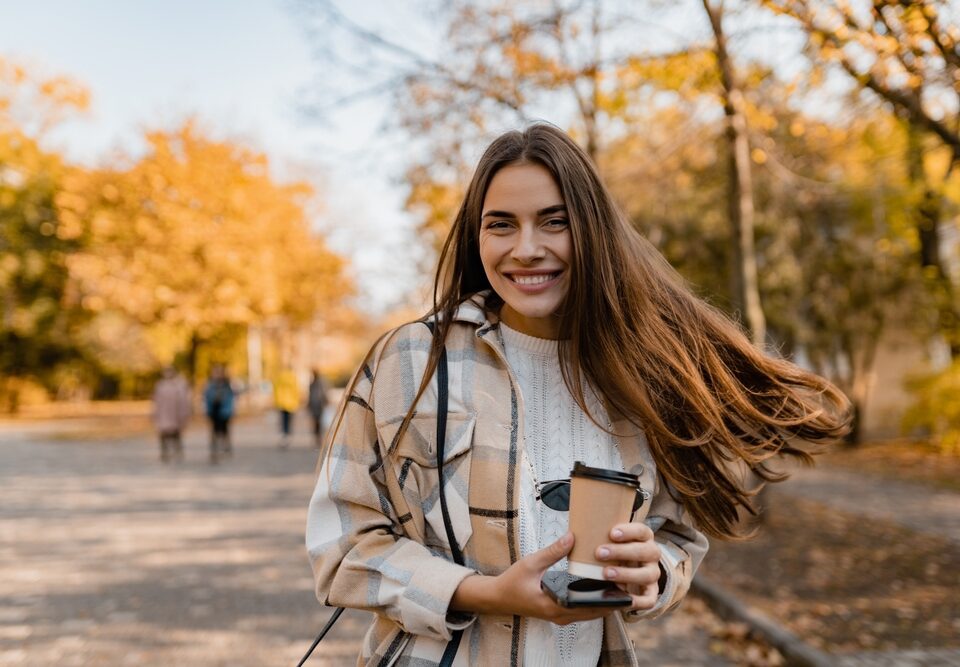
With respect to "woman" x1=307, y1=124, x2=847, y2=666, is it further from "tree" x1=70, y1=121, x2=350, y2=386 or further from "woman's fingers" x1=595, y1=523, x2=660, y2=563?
"tree" x1=70, y1=121, x2=350, y2=386

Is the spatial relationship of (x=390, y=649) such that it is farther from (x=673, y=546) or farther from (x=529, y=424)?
(x=673, y=546)

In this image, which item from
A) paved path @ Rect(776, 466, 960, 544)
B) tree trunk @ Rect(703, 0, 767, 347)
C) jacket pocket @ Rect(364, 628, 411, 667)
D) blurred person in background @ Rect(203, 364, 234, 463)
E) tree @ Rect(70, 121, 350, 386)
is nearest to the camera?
jacket pocket @ Rect(364, 628, 411, 667)

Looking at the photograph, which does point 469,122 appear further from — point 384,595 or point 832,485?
point 384,595

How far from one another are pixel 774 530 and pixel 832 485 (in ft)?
16.7

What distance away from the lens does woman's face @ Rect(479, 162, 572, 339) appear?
1.96m

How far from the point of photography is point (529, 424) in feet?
6.57

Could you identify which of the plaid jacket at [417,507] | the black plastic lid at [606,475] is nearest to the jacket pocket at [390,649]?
the plaid jacket at [417,507]

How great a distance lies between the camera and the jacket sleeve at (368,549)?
1.78 metres

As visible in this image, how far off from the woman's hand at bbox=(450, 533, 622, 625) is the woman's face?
1.92ft

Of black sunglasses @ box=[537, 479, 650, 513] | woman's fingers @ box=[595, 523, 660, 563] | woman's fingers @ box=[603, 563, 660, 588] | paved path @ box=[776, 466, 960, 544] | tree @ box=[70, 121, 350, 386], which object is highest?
tree @ box=[70, 121, 350, 386]

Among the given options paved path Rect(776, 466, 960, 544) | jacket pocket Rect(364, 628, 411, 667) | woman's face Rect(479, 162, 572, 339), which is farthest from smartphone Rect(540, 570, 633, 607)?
paved path Rect(776, 466, 960, 544)

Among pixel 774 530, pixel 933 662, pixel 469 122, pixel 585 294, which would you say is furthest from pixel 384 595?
pixel 469 122

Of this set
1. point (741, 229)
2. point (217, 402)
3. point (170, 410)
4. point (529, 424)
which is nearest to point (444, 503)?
point (529, 424)

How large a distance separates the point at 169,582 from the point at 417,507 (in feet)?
20.4
